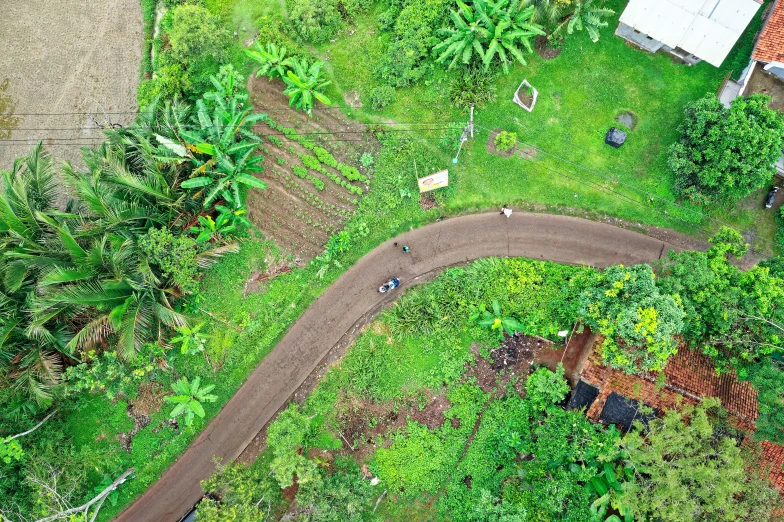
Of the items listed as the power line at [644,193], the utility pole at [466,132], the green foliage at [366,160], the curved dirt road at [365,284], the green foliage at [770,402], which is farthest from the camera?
the green foliage at [366,160]

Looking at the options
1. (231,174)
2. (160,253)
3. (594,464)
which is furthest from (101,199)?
(594,464)

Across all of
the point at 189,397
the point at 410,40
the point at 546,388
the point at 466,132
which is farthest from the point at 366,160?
the point at 189,397

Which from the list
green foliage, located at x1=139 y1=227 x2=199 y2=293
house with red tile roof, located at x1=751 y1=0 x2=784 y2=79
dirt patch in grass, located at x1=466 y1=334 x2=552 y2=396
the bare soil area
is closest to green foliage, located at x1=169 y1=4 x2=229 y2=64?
the bare soil area

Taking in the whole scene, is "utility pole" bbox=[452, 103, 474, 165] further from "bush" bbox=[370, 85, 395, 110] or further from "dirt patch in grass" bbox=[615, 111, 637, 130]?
"dirt patch in grass" bbox=[615, 111, 637, 130]

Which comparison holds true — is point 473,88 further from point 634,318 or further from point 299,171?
point 634,318

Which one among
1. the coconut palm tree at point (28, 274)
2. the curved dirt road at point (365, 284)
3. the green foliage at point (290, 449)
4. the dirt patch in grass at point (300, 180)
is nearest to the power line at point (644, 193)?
the curved dirt road at point (365, 284)

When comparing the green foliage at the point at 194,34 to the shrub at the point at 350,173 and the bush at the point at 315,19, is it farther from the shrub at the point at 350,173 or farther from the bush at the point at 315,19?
the shrub at the point at 350,173
